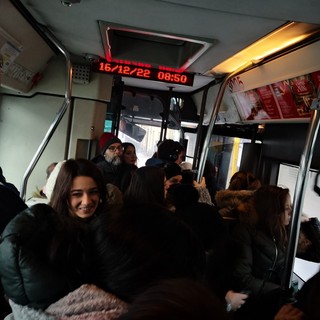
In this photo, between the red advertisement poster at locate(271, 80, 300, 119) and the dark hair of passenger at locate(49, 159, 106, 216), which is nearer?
the dark hair of passenger at locate(49, 159, 106, 216)

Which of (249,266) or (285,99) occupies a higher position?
(285,99)

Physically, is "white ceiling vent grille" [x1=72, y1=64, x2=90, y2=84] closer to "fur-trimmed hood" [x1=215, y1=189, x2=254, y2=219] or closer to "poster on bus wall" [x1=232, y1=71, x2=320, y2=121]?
"poster on bus wall" [x1=232, y1=71, x2=320, y2=121]

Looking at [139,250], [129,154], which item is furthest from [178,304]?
[129,154]

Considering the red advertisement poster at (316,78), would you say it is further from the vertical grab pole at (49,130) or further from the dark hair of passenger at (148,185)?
the vertical grab pole at (49,130)

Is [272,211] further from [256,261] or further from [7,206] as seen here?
[7,206]

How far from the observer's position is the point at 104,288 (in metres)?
0.79

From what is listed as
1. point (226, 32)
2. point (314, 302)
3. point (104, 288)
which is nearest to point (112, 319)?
point (104, 288)

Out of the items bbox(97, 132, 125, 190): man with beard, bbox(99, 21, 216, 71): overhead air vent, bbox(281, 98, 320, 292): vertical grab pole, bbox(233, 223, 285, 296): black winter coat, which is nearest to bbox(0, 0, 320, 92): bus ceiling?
bbox(99, 21, 216, 71): overhead air vent

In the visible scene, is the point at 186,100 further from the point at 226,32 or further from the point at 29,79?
the point at 226,32

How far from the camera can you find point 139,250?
0.76m

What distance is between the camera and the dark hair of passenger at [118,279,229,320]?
50cm

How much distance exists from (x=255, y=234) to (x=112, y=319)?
1.42 meters

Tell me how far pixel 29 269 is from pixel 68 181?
1002 mm

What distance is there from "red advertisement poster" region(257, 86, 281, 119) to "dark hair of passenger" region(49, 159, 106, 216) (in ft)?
7.24
